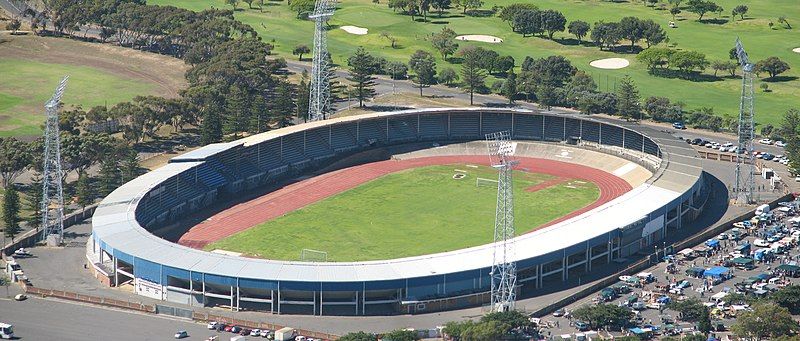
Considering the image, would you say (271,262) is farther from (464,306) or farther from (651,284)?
(651,284)

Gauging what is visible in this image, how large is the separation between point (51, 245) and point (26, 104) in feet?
202

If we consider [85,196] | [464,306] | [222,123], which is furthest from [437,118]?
[464,306]

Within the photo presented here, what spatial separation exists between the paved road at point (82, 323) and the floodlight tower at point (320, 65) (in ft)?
206

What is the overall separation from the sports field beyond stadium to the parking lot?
16.8m

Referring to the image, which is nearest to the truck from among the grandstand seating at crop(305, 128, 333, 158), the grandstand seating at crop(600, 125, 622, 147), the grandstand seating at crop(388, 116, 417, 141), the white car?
the white car

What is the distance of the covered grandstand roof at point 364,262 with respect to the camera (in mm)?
109125

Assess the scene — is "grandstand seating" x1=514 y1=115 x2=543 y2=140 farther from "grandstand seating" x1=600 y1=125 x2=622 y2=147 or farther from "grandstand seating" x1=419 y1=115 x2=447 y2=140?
"grandstand seating" x1=419 y1=115 x2=447 y2=140

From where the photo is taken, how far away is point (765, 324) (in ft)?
330

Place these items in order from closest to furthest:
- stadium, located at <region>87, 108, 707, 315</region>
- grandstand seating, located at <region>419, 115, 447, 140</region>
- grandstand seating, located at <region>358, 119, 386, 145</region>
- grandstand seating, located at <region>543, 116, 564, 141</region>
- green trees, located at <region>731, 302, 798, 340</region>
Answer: green trees, located at <region>731, 302, 798, 340</region> → stadium, located at <region>87, 108, 707, 315</region> → grandstand seating, located at <region>358, 119, 386, 145</region> → grandstand seating, located at <region>543, 116, 564, 141</region> → grandstand seating, located at <region>419, 115, 447, 140</region>

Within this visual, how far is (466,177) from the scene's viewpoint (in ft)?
509

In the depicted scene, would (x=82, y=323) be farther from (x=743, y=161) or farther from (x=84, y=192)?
(x=743, y=161)

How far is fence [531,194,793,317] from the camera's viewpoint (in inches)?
4345

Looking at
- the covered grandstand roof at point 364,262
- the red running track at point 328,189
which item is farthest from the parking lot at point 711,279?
the red running track at point 328,189

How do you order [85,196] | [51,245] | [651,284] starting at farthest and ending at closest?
1. [85,196]
2. [51,245]
3. [651,284]
